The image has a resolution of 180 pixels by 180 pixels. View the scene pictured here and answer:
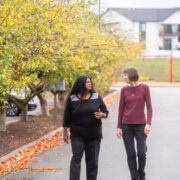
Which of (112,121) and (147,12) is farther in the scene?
(147,12)

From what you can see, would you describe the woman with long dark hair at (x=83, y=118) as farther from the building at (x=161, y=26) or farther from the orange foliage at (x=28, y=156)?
the building at (x=161, y=26)

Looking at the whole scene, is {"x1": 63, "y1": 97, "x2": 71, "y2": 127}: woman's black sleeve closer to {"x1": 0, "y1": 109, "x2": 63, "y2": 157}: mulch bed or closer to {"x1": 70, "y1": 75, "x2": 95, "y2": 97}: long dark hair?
{"x1": 70, "y1": 75, "x2": 95, "y2": 97}: long dark hair

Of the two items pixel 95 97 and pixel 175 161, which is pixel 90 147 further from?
pixel 175 161

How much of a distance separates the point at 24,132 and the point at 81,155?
300 inches

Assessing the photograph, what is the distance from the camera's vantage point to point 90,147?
6805 mm

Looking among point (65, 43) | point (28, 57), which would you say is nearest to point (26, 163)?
point (28, 57)

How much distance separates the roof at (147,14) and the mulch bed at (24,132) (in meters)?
71.3

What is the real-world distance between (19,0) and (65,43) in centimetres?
370

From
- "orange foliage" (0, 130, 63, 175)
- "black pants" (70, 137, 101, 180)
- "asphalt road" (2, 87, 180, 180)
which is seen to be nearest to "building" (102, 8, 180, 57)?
"asphalt road" (2, 87, 180, 180)

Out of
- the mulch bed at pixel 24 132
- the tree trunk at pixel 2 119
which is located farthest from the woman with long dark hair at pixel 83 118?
the tree trunk at pixel 2 119

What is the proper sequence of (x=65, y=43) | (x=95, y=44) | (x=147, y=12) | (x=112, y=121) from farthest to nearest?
(x=147, y=12)
(x=112, y=121)
(x=95, y=44)
(x=65, y=43)

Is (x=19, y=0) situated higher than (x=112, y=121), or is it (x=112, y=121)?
(x=19, y=0)

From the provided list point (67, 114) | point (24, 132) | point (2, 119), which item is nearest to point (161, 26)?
point (24, 132)

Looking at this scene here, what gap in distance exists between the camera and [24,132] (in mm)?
14148
